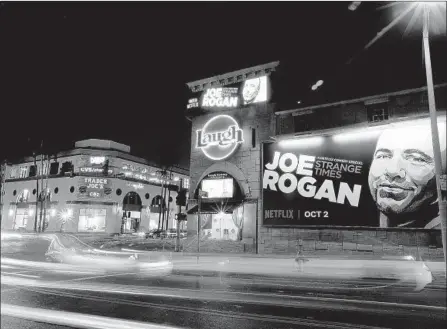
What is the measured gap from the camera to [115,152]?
58375 mm

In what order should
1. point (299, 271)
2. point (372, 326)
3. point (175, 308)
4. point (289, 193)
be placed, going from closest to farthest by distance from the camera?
point (372, 326), point (175, 308), point (299, 271), point (289, 193)

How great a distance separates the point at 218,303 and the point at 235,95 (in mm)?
22829

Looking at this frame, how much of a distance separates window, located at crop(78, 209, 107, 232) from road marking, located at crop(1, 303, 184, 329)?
51.6 metres

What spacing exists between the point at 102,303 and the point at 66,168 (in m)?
55.4

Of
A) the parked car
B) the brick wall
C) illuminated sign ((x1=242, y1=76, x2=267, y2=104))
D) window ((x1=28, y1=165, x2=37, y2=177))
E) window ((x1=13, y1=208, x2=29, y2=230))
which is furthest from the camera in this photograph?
window ((x1=28, y1=165, x2=37, y2=177))

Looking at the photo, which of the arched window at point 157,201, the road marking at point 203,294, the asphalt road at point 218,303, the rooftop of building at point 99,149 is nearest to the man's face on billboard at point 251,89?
Result: the asphalt road at point 218,303

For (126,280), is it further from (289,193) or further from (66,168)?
(66,168)

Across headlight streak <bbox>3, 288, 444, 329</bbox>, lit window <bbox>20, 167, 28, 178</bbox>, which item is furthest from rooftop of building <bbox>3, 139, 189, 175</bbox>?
headlight streak <bbox>3, 288, 444, 329</bbox>

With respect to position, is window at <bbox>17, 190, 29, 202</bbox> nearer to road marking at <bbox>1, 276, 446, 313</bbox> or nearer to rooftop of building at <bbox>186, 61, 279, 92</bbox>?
rooftop of building at <bbox>186, 61, 279, 92</bbox>

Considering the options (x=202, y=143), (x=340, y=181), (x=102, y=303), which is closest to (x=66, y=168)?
(x=202, y=143)

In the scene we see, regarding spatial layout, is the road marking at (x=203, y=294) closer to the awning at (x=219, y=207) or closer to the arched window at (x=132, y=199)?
the awning at (x=219, y=207)

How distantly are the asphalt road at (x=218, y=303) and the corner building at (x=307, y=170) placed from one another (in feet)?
29.3

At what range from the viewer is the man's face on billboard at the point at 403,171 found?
68.6ft

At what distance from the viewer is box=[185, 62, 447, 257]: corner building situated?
2136 cm
